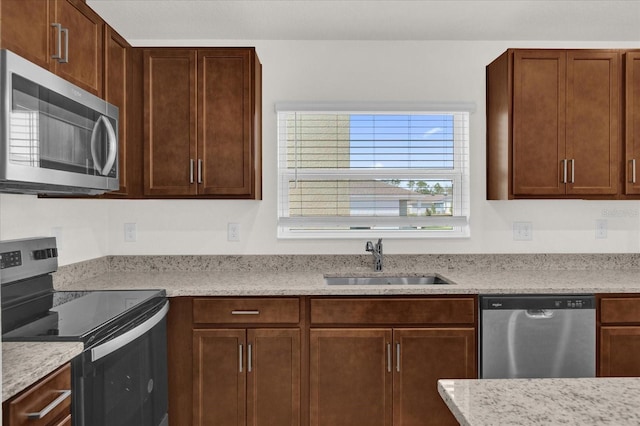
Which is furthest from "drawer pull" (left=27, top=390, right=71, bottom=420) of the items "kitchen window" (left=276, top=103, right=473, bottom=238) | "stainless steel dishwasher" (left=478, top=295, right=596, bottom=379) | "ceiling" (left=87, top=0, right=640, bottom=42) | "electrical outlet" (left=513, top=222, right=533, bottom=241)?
"electrical outlet" (left=513, top=222, right=533, bottom=241)

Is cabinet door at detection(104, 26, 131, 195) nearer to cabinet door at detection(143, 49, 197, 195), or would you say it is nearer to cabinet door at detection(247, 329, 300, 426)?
cabinet door at detection(143, 49, 197, 195)

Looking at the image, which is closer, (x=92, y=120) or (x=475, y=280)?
(x=92, y=120)

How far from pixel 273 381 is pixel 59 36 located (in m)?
1.82

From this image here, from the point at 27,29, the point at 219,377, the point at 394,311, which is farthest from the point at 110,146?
the point at 394,311

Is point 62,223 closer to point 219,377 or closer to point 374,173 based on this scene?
point 219,377

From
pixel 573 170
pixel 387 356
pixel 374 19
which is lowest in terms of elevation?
pixel 387 356

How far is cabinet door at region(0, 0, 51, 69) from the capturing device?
1411mm

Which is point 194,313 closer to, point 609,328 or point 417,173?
point 417,173

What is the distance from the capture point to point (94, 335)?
Answer: 1.47 m

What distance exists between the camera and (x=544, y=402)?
866 millimetres

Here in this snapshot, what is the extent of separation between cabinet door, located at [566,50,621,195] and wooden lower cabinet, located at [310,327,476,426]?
122cm

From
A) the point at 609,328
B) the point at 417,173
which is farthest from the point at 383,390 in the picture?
the point at 417,173

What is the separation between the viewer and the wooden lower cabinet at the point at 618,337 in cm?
221

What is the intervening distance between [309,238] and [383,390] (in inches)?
41.6
